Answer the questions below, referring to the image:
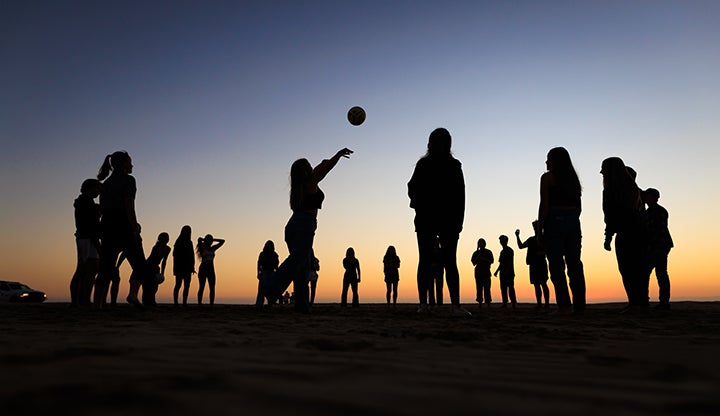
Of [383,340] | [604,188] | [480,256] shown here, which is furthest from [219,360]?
[480,256]

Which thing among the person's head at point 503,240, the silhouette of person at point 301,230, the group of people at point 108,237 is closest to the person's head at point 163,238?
the group of people at point 108,237

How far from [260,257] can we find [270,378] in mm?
9991

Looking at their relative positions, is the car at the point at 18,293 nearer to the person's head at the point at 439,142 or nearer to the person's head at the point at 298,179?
the person's head at the point at 298,179

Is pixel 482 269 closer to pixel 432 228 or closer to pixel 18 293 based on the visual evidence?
pixel 432 228

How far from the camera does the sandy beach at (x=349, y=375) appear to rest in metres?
1.26

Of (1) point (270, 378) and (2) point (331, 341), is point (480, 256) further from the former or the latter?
(1) point (270, 378)

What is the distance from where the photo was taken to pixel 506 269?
36.5 ft

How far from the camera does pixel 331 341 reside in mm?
2473

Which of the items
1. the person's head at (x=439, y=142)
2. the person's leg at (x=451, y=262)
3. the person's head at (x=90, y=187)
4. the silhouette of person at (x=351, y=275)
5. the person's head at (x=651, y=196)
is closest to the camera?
the person's leg at (x=451, y=262)

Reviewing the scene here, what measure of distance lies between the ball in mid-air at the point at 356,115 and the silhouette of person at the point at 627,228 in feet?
11.9

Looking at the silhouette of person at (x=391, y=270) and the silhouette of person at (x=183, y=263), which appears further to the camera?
the silhouette of person at (x=391, y=270)

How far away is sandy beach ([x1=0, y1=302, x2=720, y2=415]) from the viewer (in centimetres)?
126

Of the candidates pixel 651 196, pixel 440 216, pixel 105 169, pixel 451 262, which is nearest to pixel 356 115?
pixel 440 216

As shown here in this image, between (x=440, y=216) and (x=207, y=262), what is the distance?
6.72m
